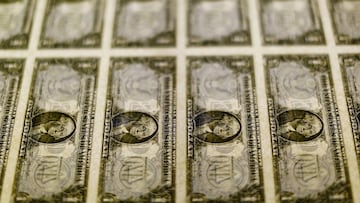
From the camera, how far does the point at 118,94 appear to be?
1.49 metres

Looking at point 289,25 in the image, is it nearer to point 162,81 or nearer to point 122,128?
point 162,81

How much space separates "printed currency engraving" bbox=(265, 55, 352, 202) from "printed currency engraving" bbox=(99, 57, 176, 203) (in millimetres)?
319

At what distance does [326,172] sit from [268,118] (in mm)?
232

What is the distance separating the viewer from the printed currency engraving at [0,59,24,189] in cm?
140

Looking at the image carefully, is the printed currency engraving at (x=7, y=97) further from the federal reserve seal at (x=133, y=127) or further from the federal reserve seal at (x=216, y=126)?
the federal reserve seal at (x=216, y=126)

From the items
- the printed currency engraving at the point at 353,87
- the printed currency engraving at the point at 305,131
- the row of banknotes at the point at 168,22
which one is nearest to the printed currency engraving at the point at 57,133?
the row of banknotes at the point at 168,22

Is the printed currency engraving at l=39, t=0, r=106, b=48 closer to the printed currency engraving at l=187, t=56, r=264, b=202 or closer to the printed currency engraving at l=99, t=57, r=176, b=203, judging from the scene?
the printed currency engraving at l=99, t=57, r=176, b=203

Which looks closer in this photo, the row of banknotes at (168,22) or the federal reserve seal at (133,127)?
the federal reserve seal at (133,127)

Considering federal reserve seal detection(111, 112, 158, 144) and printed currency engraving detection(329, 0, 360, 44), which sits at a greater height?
printed currency engraving detection(329, 0, 360, 44)

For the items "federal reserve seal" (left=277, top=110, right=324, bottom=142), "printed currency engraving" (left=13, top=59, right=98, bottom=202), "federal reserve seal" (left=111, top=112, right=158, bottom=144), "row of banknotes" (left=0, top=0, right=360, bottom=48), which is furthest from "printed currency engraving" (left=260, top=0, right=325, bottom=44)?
"printed currency engraving" (left=13, top=59, right=98, bottom=202)

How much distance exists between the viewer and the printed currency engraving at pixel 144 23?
1.59 metres

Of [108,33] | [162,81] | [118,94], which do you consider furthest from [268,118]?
[108,33]

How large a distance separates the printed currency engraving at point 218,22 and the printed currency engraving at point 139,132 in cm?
15

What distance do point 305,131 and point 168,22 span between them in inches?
23.5
